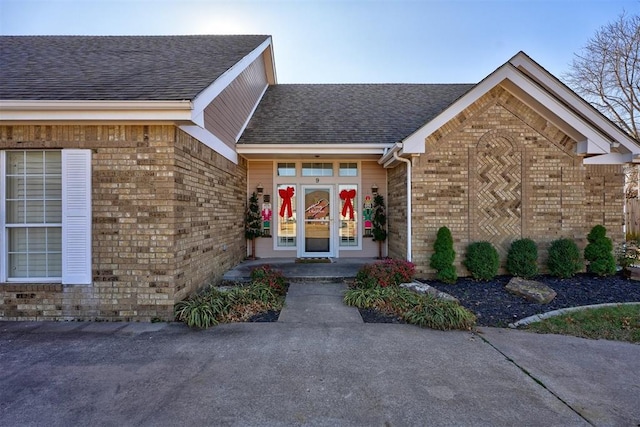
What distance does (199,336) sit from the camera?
13.9 ft

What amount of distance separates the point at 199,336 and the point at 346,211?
5.97 m

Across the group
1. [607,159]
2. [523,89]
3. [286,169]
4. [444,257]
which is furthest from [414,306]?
[607,159]

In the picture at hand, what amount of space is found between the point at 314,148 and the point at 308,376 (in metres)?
5.86

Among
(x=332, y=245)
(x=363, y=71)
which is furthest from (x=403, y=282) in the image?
(x=363, y=71)

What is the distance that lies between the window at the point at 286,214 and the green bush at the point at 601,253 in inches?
291

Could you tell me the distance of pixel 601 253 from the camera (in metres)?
6.88

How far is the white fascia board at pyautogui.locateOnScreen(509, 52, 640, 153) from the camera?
22.3 ft

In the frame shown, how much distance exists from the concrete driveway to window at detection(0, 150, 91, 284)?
88 centimetres

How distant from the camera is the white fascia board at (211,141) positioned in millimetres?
5298

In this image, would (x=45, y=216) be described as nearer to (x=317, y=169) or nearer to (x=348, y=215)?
(x=317, y=169)

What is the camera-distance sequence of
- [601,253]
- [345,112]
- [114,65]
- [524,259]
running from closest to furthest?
[114,65] < [524,259] < [601,253] < [345,112]

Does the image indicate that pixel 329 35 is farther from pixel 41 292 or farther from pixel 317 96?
pixel 41 292

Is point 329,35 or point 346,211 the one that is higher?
point 329,35

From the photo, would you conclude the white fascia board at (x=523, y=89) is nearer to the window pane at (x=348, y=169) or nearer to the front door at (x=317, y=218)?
the window pane at (x=348, y=169)
